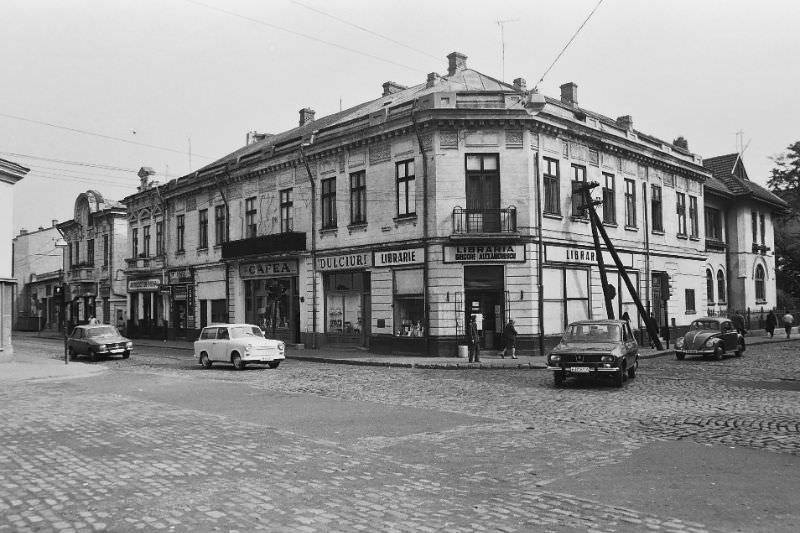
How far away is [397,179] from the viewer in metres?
27.3

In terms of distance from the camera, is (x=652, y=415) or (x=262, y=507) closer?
(x=262, y=507)

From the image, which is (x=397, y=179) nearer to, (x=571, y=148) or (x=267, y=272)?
(x=571, y=148)

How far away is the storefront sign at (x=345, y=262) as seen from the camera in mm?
28516

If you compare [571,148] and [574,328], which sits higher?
[571,148]

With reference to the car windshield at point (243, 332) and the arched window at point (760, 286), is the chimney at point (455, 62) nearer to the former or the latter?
the car windshield at point (243, 332)

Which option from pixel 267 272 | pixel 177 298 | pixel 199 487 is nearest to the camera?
pixel 199 487

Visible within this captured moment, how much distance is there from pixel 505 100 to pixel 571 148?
4220mm

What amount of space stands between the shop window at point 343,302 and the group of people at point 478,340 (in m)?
6.13

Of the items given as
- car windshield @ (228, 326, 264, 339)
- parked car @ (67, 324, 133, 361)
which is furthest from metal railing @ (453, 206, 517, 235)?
parked car @ (67, 324, 133, 361)

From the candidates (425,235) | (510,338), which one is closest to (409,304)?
(425,235)

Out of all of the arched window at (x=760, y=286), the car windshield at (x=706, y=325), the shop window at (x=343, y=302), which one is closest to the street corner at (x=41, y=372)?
the shop window at (x=343, y=302)

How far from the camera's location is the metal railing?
25.5m

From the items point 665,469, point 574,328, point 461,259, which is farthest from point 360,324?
point 665,469

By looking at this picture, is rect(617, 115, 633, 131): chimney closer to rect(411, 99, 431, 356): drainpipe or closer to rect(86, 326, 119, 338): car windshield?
rect(411, 99, 431, 356): drainpipe
